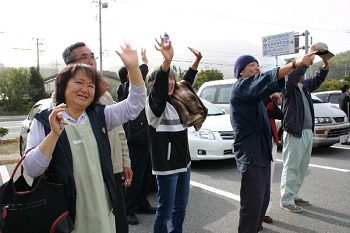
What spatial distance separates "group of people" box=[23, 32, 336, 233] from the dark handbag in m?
0.07

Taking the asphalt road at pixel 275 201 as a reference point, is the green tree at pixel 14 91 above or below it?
above

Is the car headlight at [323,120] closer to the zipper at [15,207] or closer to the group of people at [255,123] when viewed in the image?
the group of people at [255,123]

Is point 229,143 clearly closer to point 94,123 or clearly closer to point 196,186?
point 196,186

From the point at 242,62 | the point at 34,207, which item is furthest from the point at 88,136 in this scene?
→ the point at 242,62

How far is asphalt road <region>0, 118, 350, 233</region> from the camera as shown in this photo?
12.2 feet

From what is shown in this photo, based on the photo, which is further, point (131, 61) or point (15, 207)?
point (131, 61)

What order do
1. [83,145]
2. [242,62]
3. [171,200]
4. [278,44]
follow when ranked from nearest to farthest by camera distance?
[83,145] < [171,200] < [242,62] < [278,44]

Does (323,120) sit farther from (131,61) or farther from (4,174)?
(4,174)

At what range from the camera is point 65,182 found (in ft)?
5.61

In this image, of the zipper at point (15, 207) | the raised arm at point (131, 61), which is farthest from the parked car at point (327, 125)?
the zipper at point (15, 207)

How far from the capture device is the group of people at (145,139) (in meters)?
1.80

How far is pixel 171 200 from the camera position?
285cm

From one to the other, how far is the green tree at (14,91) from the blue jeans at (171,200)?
36.5 metres

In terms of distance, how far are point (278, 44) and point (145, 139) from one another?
30303mm
